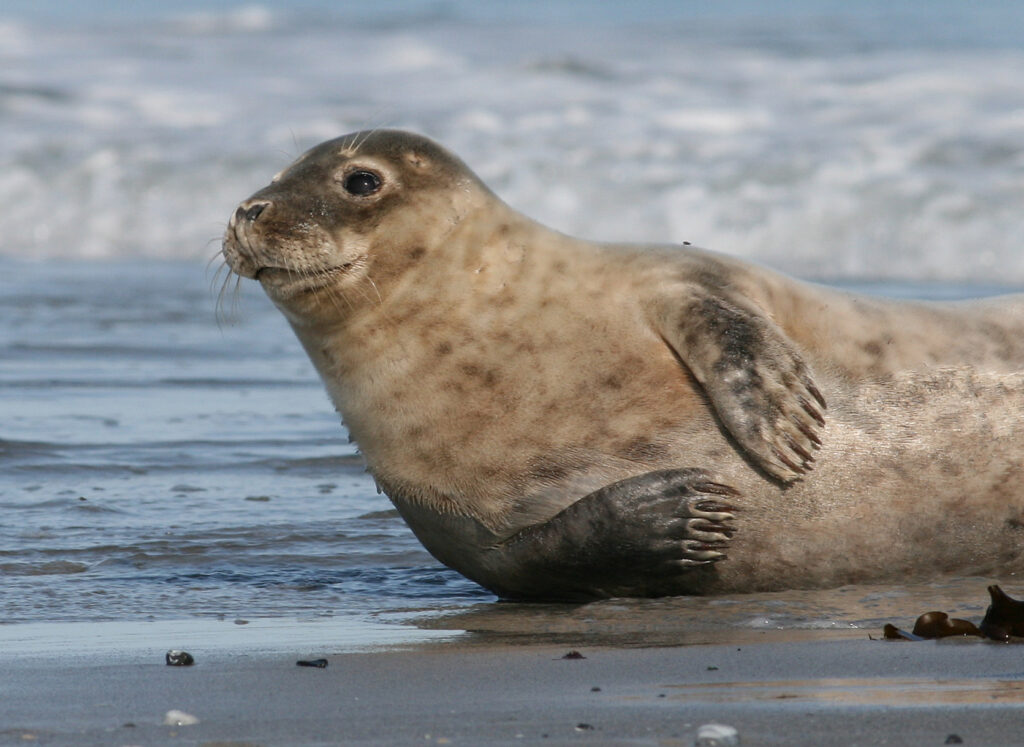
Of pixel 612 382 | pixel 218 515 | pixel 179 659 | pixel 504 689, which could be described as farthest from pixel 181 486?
pixel 504 689

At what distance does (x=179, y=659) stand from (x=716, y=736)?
1343 millimetres

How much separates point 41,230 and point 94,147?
5.09 feet

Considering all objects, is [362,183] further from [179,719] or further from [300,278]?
[179,719]

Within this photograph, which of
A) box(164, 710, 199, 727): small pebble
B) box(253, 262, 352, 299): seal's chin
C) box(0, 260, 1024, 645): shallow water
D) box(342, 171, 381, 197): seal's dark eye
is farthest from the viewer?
box(342, 171, 381, 197): seal's dark eye

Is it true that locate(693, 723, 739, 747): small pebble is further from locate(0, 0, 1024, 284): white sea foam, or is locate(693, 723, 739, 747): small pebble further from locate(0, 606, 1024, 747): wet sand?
locate(0, 0, 1024, 284): white sea foam

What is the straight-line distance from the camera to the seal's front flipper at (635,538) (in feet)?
14.1

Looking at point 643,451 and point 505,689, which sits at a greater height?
point 643,451

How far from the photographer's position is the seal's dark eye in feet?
15.4

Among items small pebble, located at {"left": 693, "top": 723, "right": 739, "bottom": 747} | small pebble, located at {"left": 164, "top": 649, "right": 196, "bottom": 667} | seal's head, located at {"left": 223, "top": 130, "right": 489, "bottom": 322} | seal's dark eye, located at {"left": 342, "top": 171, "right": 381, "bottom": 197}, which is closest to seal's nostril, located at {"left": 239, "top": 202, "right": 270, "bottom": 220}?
seal's head, located at {"left": 223, "top": 130, "right": 489, "bottom": 322}

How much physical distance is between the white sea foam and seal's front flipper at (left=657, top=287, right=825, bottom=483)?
9253 millimetres

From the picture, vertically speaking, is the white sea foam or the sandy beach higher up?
the white sea foam

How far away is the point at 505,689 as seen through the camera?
3.23 metres

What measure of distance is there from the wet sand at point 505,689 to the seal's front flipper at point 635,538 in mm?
364

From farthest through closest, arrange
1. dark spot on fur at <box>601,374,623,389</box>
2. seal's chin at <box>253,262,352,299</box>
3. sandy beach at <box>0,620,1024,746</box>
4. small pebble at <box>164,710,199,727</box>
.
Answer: seal's chin at <box>253,262,352,299</box> < dark spot on fur at <box>601,374,623,389</box> < small pebble at <box>164,710,199,727</box> < sandy beach at <box>0,620,1024,746</box>
